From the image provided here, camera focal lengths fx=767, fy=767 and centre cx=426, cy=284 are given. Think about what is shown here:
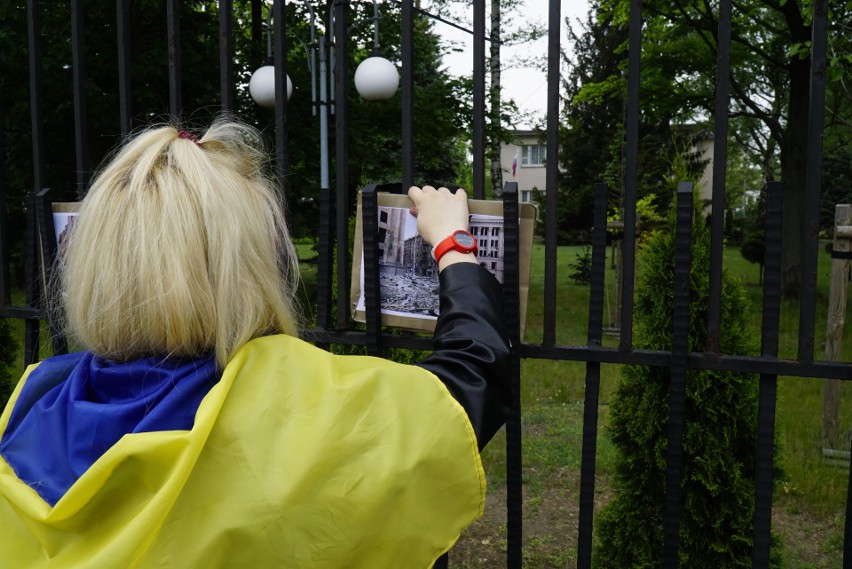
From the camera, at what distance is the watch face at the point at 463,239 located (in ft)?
5.81

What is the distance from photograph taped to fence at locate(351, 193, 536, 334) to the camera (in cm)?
189

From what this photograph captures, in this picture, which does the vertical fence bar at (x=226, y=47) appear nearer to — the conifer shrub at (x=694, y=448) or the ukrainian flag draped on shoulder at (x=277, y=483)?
the ukrainian flag draped on shoulder at (x=277, y=483)

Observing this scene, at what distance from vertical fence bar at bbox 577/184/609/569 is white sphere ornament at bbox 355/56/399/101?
762 cm

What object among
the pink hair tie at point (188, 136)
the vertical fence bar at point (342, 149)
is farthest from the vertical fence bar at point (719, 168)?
the pink hair tie at point (188, 136)

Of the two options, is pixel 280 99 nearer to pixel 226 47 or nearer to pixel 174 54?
pixel 226 47

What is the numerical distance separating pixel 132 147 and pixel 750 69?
21.3 metres

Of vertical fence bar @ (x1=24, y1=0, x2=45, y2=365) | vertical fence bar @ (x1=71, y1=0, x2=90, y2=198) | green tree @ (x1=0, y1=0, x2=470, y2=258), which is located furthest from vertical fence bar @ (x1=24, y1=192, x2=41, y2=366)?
green tree @ (x1=0, y1=0, x2=470, y2=258)

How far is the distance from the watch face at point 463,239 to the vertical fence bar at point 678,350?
18.8 inches

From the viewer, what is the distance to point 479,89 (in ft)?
6.29

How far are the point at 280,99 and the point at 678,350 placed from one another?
1.23 metres

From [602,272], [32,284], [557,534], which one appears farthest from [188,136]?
[557,534]

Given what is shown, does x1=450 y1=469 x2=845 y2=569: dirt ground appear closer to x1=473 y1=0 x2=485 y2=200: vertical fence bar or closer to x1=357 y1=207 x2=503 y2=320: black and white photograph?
x1=357 y1=207 x2=503 y2=320: black and white photograph

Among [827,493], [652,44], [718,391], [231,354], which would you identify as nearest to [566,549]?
[718,391]

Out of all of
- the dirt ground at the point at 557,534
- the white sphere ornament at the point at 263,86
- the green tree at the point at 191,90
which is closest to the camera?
the dirt ground at the point at 557,534
